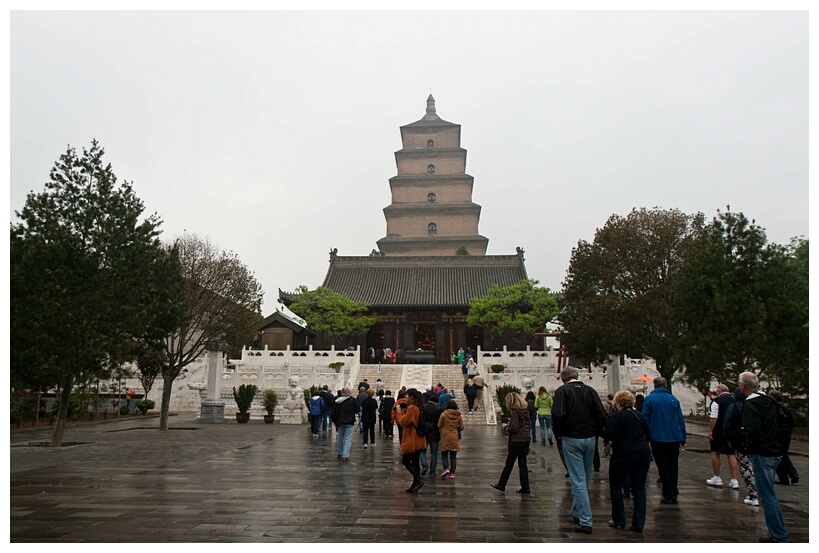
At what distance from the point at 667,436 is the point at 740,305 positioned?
702 centimetres

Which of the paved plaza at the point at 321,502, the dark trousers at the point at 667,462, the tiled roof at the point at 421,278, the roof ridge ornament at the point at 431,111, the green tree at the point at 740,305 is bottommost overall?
the paved plaza at the point at 321,502

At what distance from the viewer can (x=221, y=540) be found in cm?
531

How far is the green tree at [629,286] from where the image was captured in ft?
58.7

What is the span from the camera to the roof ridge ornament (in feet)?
168

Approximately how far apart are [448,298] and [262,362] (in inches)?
555

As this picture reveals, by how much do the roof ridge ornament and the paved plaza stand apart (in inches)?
1663

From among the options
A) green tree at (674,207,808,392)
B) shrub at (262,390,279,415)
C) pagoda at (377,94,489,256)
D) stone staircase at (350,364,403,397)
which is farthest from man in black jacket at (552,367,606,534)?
pagoda at (377,94,489,256)

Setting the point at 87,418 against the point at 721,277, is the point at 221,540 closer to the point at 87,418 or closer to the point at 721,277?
the point at 721,277

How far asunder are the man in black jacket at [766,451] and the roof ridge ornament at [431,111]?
156ft

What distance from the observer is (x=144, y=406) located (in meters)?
24.4

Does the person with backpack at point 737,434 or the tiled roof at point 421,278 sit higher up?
the tiled roof at point 421,278

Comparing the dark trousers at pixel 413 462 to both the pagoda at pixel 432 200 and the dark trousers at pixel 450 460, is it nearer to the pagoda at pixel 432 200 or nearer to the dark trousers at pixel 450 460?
the dark trousers at pixel 450 460

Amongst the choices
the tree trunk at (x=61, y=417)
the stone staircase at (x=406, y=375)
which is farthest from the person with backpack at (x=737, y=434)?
the stone staircase at (x=406, y=375)
